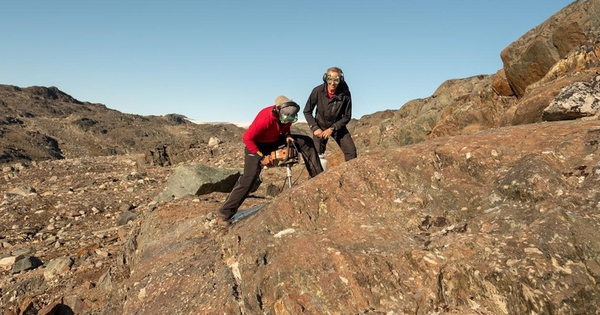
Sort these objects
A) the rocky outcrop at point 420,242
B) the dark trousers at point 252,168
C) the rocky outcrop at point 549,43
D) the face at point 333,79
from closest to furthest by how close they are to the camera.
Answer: the rocky outcrop at point 420,242 < the dark trousers at point 252,168 < the face at point 333,79 < the rocky outcrop at point 549,43

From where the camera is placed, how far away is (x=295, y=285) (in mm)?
4898

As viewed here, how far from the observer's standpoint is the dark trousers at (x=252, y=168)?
23.7 feet

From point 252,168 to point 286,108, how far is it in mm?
1250

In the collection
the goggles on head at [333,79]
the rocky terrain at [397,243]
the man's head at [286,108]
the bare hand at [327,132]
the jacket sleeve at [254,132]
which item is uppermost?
the goggles on head at [333,79]

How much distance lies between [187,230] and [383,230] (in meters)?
3.96

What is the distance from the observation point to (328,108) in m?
8.10

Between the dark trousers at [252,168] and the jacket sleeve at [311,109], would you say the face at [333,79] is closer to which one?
the jacket sleeve at [311,109]

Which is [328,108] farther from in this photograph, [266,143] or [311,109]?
[266,143]

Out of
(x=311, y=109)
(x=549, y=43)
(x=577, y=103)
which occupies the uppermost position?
(x=549, y=43)

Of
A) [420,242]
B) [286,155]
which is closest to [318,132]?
[286,155]

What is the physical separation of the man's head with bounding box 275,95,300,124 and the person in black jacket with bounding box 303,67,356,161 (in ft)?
4.13

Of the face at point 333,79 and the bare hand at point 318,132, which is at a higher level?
the face at point 333,79

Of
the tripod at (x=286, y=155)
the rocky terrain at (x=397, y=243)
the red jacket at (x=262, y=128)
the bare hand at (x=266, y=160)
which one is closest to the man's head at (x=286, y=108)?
the red jacket at (x=262, y=128)

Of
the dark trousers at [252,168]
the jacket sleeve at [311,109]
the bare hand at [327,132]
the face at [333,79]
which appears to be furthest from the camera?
the jacket sleeve at [311,109]
